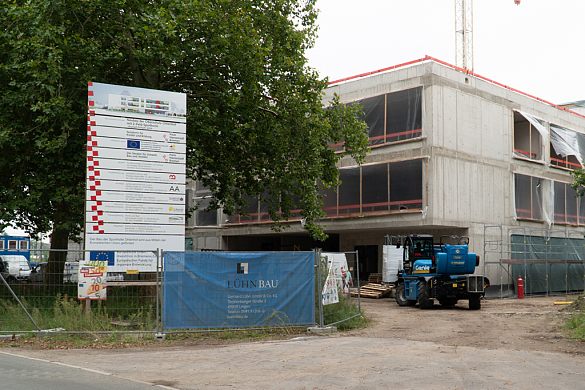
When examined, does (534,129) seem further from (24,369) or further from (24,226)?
(24,369)

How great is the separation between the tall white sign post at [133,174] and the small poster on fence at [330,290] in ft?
12.5

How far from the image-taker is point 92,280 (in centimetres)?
1245

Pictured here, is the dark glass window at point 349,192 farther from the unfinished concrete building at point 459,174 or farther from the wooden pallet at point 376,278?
the wooden pallet at point 376,278

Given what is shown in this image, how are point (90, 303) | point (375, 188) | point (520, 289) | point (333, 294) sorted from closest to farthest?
point (90, 303) < point (333, 294) < point (520, 289) < point (375, 188)

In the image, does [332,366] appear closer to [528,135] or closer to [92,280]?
[92,280]

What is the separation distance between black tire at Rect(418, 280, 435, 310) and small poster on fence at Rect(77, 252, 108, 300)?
41.2 ft

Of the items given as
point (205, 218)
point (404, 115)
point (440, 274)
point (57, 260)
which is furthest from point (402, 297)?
point (205, 218)

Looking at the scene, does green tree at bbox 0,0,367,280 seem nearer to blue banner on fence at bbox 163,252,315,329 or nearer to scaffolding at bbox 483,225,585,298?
blue banner on fence at bbox 163,252,315,329

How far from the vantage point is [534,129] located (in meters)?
34.8

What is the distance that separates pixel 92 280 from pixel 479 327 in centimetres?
991

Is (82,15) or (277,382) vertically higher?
(82,15)

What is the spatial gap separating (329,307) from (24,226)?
20328mm

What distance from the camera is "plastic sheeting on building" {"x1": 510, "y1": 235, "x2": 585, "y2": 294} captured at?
100 ft

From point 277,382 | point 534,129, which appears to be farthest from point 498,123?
point 277,382
